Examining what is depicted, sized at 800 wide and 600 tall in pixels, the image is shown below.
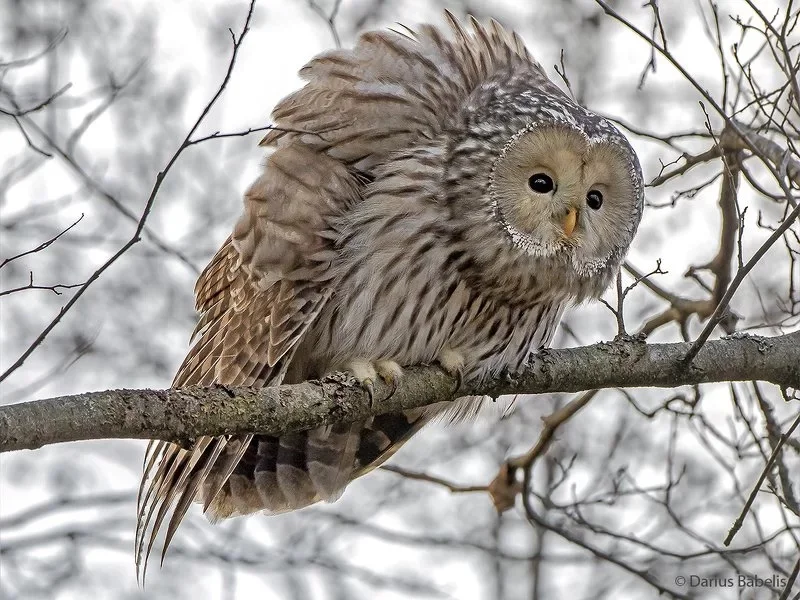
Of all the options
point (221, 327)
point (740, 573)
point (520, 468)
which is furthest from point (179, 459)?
point (740, 573)

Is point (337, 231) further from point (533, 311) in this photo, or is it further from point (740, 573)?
point (740, 573)

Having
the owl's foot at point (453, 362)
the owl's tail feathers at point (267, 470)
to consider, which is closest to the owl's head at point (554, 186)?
the owl's foot at point (453, 362)

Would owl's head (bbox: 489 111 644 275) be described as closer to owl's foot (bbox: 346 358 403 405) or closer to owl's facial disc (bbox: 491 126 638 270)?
owl's facial disc (bbox: 491 126 638 270)

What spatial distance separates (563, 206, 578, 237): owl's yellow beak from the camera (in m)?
3.83

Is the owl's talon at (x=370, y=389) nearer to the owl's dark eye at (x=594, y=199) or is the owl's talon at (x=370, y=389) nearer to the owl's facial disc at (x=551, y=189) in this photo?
the owl's facial disc at (x=551, y=189)

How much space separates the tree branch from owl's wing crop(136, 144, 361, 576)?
0.44 metres

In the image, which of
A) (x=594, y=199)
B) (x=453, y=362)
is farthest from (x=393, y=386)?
(x=594, y=199)

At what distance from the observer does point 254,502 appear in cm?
435

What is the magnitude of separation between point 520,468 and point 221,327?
125 cm

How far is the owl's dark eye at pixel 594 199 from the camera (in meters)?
3.94

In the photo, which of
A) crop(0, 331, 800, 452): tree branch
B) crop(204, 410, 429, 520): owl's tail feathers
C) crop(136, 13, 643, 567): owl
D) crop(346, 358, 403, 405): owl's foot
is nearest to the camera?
crop(0, 331, 800, 452): tree branch

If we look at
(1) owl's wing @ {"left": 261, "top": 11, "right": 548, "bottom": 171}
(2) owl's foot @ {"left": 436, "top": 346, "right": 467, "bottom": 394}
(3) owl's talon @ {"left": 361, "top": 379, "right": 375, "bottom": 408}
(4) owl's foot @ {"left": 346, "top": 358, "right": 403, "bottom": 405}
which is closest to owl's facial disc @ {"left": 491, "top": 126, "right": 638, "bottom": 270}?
(1) owl's wing @ {"left": 261, "top": 11, "right": 548, "bottom": 171}

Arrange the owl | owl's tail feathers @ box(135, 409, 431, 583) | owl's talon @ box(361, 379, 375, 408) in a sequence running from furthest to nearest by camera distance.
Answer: owl's tail feathers @ box(135, 409, 431, 583) < the owl < owl's talon @ box(361, 379, 375, 408)

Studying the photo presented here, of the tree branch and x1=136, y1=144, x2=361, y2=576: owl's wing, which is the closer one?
the tree branch
